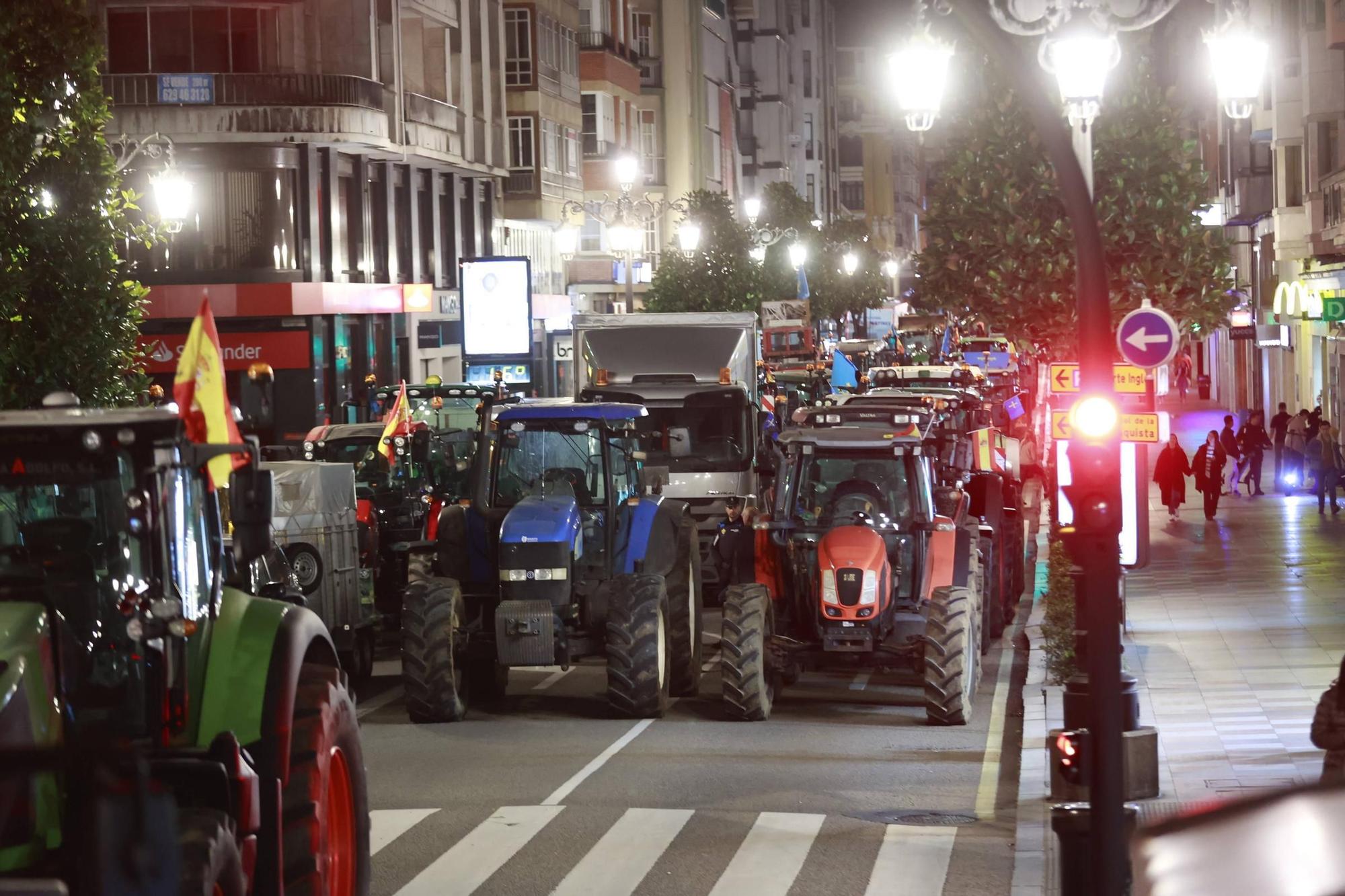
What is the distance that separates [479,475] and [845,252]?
→ 251 feet

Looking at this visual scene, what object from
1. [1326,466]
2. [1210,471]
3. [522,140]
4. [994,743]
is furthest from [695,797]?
[522,140]

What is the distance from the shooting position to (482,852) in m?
12.5

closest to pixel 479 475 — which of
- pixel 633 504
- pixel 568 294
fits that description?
pixel 633 504

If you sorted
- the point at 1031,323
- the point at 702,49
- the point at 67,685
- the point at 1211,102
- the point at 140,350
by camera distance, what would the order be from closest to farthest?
the point at 67,685
the point at 140,350
the point at 1031,323
the point at 1211,102
the point at 702,49

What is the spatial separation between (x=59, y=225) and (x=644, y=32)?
223 feet

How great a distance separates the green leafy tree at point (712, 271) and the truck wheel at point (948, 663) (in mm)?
51355

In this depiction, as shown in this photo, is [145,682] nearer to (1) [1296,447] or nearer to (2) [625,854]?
(2) [625,854]

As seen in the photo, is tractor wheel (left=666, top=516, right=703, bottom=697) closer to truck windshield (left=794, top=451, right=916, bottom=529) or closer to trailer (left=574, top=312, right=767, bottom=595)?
truck windshield (left=794, top=451, right=916, bottom=529)

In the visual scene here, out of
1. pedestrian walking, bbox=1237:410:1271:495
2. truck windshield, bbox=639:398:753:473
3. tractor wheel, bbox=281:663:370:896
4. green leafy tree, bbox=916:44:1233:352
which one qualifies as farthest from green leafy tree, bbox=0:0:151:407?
pedestrian walking, bbox=1237:410:1271:495

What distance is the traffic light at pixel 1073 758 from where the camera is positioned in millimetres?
10219

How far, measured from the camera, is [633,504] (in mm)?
18297

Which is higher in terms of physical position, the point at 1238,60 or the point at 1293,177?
the point at 1293,177

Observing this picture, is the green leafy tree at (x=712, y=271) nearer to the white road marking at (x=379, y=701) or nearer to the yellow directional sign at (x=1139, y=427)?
the white road marking at (x=379, y=701)

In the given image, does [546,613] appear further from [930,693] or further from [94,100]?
[94,100]
